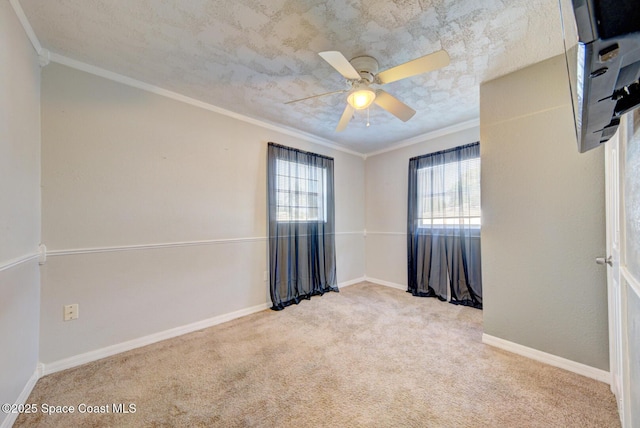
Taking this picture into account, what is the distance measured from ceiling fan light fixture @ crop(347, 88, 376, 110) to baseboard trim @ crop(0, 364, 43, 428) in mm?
2884

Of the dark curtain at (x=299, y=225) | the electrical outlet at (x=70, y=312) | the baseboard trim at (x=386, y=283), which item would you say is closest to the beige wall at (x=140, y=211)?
the electrical outlet at (x=70, y=312)

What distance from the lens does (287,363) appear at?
196cm

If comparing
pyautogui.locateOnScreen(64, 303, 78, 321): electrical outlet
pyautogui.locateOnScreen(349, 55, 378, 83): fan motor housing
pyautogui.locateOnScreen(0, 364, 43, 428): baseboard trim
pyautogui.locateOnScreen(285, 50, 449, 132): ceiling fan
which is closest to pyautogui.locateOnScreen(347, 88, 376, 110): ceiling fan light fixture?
pyautogui.locateOnScreen(285, 50, 449, 132): ceiling fan

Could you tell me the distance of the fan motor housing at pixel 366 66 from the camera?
195 cm

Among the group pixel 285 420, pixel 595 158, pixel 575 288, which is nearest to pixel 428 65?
pixel 595 158

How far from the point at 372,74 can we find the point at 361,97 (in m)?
0.22

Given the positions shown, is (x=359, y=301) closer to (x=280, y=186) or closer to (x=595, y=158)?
(x=280, y=186)

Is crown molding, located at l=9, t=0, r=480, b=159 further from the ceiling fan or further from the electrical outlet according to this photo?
the electrical outlet

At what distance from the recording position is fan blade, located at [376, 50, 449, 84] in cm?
155

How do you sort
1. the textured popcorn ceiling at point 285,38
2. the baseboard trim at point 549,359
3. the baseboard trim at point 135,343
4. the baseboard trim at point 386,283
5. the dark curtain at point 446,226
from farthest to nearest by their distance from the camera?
the baseboard trim at point 386,283, the dark curtain at point 446,226, the baseboard trim at point 135,343, the baseboard trim at point 549,359, the textured popcorn ceiling at point 285,38

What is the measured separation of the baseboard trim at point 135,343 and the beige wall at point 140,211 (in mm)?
41

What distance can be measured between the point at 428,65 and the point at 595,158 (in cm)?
136

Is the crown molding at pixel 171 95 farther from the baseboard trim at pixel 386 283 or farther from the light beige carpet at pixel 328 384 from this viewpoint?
the baseboard trim at pixel 386 283

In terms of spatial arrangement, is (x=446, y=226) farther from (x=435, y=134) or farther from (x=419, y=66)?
(x=419, y=66)
